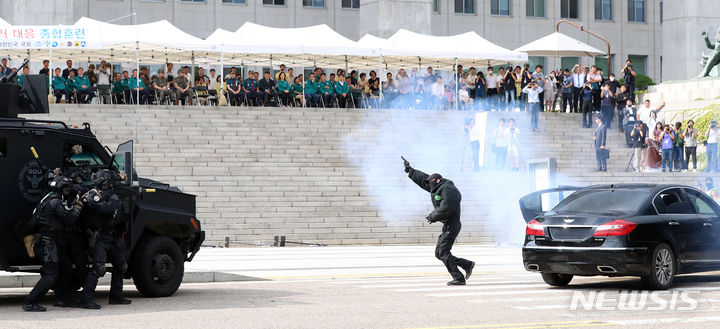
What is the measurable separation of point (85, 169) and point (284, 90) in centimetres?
2191

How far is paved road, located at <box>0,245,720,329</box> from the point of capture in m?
10.8

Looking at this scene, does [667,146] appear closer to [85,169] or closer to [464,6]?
[85,169]

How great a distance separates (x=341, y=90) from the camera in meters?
35.2

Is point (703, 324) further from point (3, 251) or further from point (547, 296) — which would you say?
point (3, 251)

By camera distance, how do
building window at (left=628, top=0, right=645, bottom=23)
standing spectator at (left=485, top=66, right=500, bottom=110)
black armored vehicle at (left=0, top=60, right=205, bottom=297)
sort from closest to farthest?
black armored vehicle at (left=0, top=60, right=205, bottom=297) → standing spectator at (left=485, top=66, right=500, bottom=110) → building window at (left=628, top=0, right=645, bottom=23)

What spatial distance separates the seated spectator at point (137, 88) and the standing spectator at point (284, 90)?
407cm

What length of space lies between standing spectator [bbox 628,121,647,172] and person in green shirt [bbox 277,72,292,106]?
34.7 ft

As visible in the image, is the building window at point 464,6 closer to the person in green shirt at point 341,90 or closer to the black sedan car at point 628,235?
the person in green shirt at point 341,90

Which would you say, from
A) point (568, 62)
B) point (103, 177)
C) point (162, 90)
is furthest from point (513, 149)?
point (568, 62)

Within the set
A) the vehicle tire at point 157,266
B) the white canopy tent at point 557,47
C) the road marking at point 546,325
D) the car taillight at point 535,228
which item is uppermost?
the white canopy tent at point 557,47

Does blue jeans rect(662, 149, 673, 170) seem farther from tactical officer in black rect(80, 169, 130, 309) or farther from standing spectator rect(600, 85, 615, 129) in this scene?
tactical officer in black rect(80, 169, 130, 309)

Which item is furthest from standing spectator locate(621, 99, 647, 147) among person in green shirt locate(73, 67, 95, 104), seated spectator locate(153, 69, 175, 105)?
person in green shirt locate(73, 67, 95, 104)

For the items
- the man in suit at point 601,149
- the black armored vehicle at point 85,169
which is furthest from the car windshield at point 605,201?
the man in suit at point 601,149

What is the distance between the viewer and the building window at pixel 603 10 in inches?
2776
